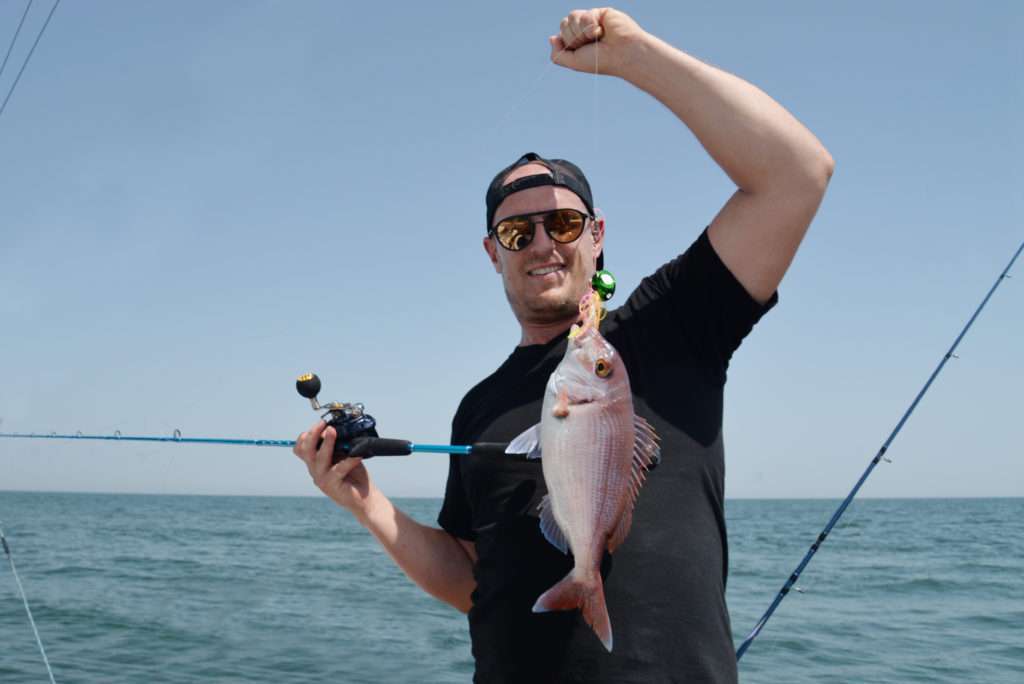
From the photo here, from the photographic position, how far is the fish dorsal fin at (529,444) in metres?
2.24

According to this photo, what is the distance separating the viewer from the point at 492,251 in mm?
3074

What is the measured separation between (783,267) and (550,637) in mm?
1179

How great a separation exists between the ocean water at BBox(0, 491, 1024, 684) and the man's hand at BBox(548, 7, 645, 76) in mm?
9568

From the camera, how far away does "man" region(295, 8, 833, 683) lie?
2195 millimetres

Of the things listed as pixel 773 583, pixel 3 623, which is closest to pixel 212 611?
pixel 3 623

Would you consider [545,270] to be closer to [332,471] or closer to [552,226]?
[552,226]

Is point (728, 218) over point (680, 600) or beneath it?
over

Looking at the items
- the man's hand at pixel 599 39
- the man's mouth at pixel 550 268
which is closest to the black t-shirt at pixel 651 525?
the man's mouth at pixel 550 268

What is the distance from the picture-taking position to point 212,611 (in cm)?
1482

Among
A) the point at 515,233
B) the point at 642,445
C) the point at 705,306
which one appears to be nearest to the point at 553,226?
the point at 515,233

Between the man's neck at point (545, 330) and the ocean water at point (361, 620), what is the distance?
8755 mm

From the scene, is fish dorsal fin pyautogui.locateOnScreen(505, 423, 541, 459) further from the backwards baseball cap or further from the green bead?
the backwards baseball cap

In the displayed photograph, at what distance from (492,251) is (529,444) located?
3.37ft

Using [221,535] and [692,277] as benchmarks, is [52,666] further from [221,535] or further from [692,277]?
[221,535]
